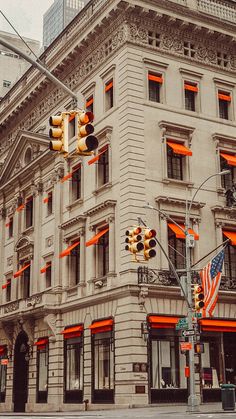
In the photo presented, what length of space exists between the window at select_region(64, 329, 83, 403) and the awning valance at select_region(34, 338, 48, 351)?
2.40 m

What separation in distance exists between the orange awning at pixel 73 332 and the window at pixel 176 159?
409 inches

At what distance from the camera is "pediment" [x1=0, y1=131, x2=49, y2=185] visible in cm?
4769

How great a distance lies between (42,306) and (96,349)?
5875 millimetres

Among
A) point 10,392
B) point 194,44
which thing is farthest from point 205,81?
point 10,392

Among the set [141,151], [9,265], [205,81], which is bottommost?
[9,265]

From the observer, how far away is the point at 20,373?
46.7m

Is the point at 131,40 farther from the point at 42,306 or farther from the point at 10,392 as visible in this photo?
the point at 10,392

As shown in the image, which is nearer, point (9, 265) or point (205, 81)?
point (205, 81)

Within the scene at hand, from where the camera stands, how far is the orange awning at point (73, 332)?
38.0m

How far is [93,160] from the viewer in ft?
127

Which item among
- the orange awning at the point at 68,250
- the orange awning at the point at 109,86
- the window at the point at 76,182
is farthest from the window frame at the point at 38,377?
the orange awning at the point at 109,86

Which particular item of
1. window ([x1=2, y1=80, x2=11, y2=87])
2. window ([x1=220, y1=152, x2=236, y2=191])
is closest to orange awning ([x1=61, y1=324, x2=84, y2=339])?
window ([x1=220, y1=152, x2=236, y2=191])

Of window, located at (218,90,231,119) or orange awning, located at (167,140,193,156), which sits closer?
orange awning, located at (167,140,193,156)

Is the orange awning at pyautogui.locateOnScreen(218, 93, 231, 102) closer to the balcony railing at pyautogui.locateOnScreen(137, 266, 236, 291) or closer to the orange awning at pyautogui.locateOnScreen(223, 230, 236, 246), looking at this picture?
the orange awning at pyautogui.locateOnScreen(223, 230, 236, 246)
